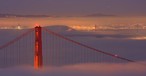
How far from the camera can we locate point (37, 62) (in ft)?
50.5

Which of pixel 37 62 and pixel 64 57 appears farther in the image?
pixel 64 57

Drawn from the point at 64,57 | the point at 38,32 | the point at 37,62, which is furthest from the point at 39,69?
the point at 64,57

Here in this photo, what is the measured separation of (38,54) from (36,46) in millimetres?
255

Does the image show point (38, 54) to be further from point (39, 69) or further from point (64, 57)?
point (64, 57)

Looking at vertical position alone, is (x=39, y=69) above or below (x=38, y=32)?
below

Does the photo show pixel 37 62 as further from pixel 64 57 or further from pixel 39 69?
pixel 64 57

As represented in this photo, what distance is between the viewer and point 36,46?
16.0 metres

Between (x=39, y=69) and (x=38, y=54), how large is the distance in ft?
2.27

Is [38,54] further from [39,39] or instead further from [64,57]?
[64,57]

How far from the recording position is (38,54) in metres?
15.9

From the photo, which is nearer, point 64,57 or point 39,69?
point 39,69

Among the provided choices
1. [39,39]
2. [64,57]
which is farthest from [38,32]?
[64,57]

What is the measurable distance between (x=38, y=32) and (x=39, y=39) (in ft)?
0.72

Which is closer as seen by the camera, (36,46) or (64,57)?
(36,46)
